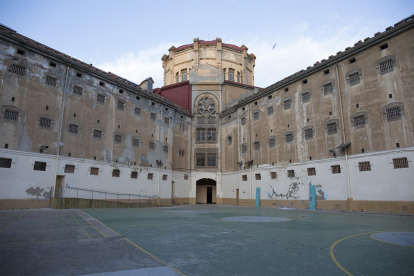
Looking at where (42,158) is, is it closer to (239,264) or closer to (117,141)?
(117,141)

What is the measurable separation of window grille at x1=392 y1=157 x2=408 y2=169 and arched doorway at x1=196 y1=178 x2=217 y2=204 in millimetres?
26896

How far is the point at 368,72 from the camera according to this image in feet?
74.8

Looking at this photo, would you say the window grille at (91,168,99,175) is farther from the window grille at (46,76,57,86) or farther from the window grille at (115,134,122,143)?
the window grille at (46,76,57,86)

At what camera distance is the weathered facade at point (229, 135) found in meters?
21.0

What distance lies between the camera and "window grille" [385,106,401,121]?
66.8ft

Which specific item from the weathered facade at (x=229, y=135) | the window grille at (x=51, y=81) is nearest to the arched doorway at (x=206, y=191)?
the weathered facade at (x=229, y=135)

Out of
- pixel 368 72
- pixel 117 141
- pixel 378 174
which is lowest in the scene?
pixel 378 174

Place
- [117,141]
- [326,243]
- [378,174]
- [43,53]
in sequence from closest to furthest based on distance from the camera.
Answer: [326,243]
[378,174]
[43,53]
[117,141]

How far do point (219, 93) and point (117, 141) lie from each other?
1828cm

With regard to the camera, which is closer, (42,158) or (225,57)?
(42,158)

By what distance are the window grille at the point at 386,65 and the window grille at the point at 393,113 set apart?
3.40m

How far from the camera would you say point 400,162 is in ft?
65.0

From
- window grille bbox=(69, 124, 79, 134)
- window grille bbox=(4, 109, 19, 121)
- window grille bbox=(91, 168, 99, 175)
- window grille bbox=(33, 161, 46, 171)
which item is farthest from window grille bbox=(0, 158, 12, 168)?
window grille bbox=(91, 168, 99, 175)

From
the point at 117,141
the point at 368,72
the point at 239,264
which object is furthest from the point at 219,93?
the point at 239,264
